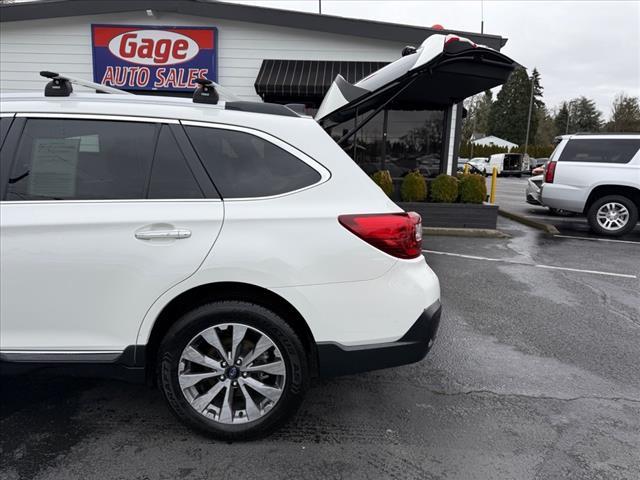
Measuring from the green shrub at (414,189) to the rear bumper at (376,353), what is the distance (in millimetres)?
6803

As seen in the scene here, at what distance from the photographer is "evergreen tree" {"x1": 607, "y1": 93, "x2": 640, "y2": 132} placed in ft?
165

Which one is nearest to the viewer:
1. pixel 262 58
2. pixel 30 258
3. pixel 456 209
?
pixel 30 258

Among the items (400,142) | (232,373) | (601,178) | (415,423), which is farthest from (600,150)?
(232,373)

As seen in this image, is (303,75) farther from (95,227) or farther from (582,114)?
(582,114)

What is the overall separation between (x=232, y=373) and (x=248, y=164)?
1.10 meters

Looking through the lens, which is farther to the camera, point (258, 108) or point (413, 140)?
point (413, 140)

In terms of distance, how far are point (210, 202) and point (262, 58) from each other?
30.0 feet

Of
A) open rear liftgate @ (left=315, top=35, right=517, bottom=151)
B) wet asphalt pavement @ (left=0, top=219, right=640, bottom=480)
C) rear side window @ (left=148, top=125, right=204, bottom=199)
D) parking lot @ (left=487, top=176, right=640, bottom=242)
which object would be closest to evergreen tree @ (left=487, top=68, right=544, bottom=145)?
parking lot @ (left=487, top=176, right=640, bottom=242)

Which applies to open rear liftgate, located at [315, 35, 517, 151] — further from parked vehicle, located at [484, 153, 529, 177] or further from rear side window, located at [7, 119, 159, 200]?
parked vehicle, located at [484, 153, 529, 177]

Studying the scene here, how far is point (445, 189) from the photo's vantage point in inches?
349

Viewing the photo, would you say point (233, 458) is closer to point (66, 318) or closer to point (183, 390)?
point (183, 390)

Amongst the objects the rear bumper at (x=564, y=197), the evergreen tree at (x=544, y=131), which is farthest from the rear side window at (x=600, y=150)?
the evergreen tree at (x=544, y=131)

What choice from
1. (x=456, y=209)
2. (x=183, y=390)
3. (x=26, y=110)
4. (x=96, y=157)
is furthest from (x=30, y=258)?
(x=456, y=209)

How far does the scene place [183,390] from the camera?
93.8 inches
